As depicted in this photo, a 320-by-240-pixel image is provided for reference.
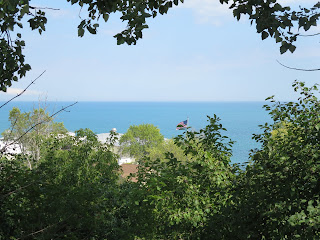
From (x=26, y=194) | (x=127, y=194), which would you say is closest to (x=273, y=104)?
(x=127, y=194)

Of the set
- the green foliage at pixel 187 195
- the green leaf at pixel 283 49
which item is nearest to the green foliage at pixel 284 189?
the green foliage at pixel 187 195

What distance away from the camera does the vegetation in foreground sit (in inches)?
184

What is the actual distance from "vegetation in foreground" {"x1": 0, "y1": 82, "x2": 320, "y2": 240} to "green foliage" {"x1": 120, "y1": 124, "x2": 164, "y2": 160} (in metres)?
56.4

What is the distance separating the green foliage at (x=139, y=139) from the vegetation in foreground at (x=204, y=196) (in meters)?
56.4

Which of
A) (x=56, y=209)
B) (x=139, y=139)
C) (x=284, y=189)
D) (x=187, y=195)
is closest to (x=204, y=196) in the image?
(x=187, y=195)

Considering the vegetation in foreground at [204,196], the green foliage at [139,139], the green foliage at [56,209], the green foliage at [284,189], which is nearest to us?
the green foliage at [284,189]

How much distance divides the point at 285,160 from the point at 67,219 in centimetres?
485

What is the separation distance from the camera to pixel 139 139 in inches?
2736

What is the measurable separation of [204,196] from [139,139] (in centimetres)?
6375

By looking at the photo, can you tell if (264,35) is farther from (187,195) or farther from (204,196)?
(204,196)

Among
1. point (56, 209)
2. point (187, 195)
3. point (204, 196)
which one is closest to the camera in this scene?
point (187, 195)

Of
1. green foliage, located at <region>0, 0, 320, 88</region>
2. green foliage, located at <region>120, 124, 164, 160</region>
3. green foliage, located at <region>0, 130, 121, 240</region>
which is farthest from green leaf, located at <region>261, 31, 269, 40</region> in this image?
green foliage, located at <region>120, 124, 164, 160</region>

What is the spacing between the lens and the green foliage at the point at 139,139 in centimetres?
6588

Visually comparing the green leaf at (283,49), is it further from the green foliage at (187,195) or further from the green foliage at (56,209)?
the green foliage at (56,209)
